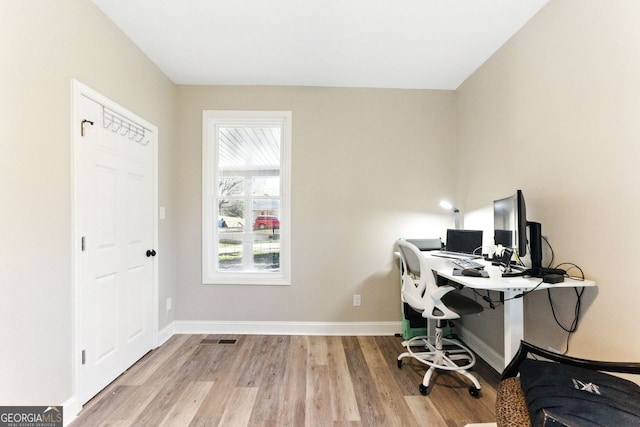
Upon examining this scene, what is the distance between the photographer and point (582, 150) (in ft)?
4.86

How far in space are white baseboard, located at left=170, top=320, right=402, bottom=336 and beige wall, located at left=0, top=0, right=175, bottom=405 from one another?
122 centimetres

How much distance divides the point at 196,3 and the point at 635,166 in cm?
263

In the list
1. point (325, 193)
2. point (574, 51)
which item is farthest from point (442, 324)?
point (574, 51)

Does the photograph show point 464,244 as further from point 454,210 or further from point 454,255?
point 454,210

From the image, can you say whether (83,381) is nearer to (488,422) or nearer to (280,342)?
(280,342)

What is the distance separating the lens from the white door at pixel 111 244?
5.53 ft

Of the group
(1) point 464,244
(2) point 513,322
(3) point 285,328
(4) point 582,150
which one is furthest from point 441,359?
(4) point 582,150

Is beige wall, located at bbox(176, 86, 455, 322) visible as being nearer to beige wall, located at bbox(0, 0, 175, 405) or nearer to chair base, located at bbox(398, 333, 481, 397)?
chair base, located at bbox(398, 333, 481, 397)

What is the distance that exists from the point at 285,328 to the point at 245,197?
4.81 feet

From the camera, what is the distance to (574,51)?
1.53 meters

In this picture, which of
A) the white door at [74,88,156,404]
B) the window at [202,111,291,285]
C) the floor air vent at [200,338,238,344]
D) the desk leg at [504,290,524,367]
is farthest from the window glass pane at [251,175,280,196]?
the desk leg at [504,290,524,367]

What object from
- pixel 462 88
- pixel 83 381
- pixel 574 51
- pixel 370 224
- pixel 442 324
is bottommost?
pixel 83 381

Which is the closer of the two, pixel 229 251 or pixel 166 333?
pixel 166 333

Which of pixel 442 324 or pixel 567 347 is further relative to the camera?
pixel 442 324
